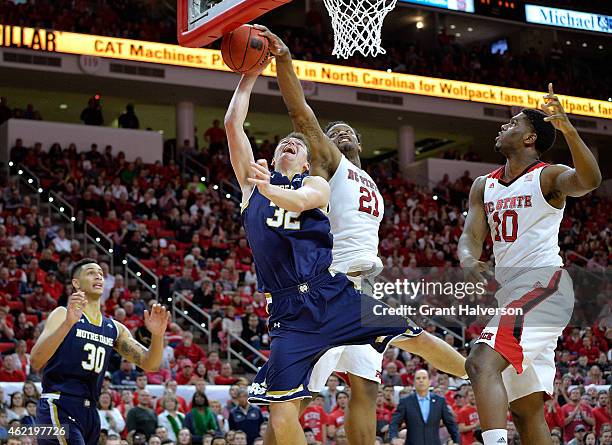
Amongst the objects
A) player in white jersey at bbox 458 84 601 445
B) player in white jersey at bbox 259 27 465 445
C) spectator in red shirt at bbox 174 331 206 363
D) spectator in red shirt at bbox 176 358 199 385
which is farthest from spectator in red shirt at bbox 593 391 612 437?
player in white jersey at bbox 458 84 601 445

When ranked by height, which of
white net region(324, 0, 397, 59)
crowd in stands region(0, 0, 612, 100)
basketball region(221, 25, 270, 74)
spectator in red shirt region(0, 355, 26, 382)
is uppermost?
crowd in stands region(0, 0, 612, 100)

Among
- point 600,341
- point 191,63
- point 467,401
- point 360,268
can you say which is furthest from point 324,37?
point 360,268

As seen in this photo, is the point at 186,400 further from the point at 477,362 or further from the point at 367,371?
the point at 477,362

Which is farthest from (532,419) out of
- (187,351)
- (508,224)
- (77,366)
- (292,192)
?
(187,351)

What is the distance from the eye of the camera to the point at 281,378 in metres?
5.31

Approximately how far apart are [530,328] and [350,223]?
1.44m

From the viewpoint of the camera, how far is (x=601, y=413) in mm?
13109

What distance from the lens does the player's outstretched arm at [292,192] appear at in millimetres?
5102

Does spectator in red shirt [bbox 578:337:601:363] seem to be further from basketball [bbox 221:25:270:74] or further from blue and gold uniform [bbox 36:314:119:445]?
basketball [bbox 221:25:270:74]

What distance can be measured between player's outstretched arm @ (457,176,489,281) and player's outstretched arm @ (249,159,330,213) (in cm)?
104

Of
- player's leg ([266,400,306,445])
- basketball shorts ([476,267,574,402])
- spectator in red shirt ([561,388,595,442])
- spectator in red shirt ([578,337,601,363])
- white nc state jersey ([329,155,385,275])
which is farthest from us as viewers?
spectator in red shirt ([578,337,601,363])

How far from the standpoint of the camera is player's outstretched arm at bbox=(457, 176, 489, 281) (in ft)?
19.7

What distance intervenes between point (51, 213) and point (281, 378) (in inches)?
606

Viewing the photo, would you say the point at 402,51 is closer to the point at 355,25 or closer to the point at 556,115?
the point at 355,25
